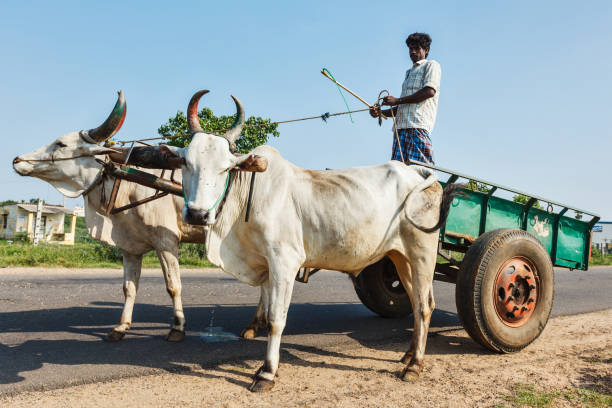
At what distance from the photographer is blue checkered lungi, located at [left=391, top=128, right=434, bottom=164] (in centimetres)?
547

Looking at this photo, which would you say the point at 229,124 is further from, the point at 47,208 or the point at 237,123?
the point at 47,208

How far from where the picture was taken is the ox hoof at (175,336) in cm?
517

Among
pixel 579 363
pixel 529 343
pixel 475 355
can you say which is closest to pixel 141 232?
pixel 475 355

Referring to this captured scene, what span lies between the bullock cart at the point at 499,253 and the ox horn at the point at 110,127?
0.43 m

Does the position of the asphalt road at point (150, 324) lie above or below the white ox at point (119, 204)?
below

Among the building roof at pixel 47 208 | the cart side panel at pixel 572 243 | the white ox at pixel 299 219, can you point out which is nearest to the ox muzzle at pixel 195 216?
the white ox at pixel 299 219

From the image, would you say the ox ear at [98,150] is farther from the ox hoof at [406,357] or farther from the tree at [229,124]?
the tree at [229,124]

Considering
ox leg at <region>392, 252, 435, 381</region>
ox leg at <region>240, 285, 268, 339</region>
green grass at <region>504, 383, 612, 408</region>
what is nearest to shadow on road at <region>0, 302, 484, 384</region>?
ox leg at <region>240, 285, 268, 339</region>

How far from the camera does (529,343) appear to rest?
5.06 meters

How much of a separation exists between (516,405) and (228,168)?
2.87m

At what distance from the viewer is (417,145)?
5.48 metres

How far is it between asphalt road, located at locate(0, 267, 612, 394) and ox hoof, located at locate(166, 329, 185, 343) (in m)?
0.09

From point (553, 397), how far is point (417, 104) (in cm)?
327

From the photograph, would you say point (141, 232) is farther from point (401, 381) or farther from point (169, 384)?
point (401, 381)
